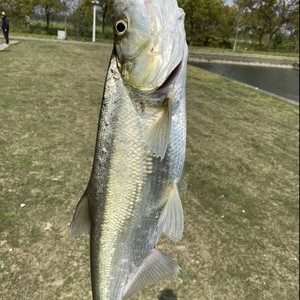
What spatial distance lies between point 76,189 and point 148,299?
1844mm

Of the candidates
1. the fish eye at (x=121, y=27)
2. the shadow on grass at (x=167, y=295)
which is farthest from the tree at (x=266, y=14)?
the shadow on grass at (x=167, y=295)

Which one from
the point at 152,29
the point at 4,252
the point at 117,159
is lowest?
the point at 4,252

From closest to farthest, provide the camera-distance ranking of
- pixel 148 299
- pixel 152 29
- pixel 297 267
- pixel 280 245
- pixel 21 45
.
A: pixel 152 29 → pixel 21 45 → pixel 148 299 → pixel 297 267 → pixel 280 245

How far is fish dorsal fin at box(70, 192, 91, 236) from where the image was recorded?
1677 mm

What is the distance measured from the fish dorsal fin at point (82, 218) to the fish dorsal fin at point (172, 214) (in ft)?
1.08

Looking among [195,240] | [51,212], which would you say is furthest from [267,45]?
[51,212]

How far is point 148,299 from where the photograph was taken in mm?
3354

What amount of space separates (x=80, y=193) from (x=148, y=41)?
11.4 ft

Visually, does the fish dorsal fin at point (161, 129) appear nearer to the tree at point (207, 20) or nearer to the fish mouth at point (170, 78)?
the fish mouth at point (170, 78)

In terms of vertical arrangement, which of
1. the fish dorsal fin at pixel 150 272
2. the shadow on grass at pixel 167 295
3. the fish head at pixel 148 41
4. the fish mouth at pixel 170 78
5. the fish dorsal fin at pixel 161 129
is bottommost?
the shadow on grass at pixel 167 295

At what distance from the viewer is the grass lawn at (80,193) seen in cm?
335

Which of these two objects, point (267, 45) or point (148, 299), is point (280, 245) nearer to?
point (148, 299)

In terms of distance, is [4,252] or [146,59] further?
[4,252]

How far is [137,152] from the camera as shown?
1.54m
